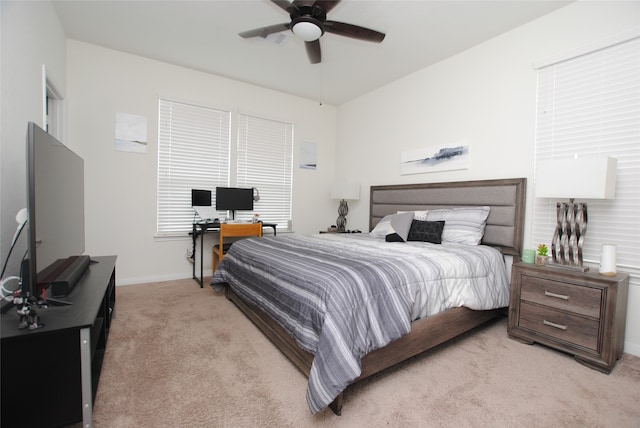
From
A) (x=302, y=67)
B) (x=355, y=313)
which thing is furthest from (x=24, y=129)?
(x=302, y=67)

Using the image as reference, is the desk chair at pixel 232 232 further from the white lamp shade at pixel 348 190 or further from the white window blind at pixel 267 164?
the white lamp shade at pixel 348 190

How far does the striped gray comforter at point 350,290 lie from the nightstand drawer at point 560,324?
0.24 meters

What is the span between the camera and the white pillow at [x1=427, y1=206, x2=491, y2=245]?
9.47 feet

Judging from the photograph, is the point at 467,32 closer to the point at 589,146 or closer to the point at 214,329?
the point at 589,146

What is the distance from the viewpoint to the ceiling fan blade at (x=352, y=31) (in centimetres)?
234

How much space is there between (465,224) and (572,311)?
3.64 ft

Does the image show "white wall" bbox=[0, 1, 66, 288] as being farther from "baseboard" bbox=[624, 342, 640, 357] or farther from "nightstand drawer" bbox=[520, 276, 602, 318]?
"baseboard" bbox=[624, 342, 640, 357]

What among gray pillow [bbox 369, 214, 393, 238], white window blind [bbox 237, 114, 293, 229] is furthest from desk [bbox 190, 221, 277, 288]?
gray pillow [bbox 369, 214, 393, 238]

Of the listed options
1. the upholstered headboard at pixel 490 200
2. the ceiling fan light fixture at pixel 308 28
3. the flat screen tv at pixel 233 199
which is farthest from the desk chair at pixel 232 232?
the ceiling fan light fixture at pixel 308 28

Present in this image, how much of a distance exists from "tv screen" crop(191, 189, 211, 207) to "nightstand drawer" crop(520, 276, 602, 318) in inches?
141

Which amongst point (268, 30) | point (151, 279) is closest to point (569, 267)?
point (268, 30)

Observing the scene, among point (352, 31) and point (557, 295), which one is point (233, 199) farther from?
point (557, 295)

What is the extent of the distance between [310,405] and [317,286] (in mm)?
562

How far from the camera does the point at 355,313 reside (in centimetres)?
155
